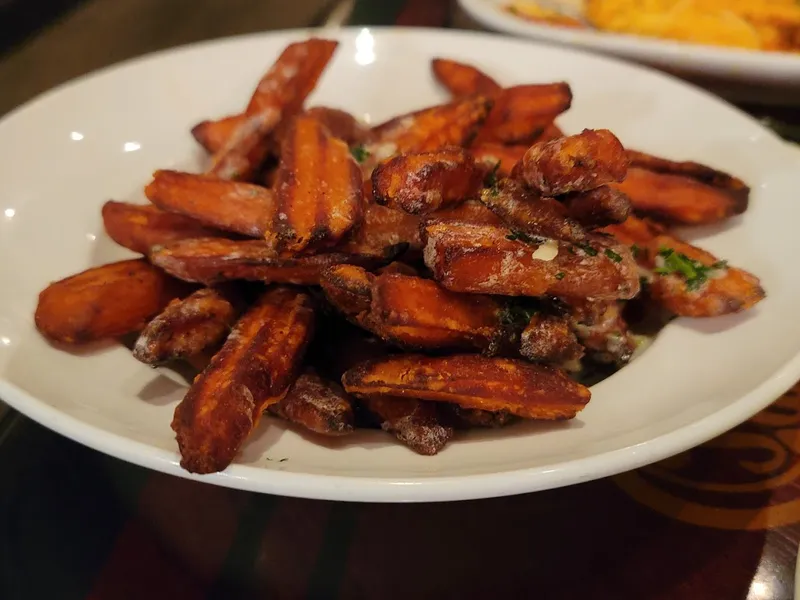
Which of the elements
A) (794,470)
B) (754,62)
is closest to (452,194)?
(794,470)

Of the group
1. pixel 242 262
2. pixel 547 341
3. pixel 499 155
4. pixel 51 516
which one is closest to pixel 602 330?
pixel 547 341

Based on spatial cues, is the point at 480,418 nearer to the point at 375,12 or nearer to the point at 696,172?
the point at 696,172

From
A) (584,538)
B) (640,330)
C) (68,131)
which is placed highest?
(68,131)

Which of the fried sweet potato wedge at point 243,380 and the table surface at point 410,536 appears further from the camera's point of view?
the table surface at point 410,536

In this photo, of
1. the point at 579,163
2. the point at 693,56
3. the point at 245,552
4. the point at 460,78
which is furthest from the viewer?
the point at 693,56

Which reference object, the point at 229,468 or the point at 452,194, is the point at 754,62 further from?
the point at 229,468

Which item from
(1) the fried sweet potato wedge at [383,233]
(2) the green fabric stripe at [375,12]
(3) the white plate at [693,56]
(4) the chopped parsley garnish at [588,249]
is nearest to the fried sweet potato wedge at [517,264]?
(4) the chopped parsley garnish at [588,249]

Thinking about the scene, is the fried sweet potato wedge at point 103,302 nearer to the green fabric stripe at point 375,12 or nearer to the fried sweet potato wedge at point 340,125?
the fried sweet potato wedge at point 340,125
